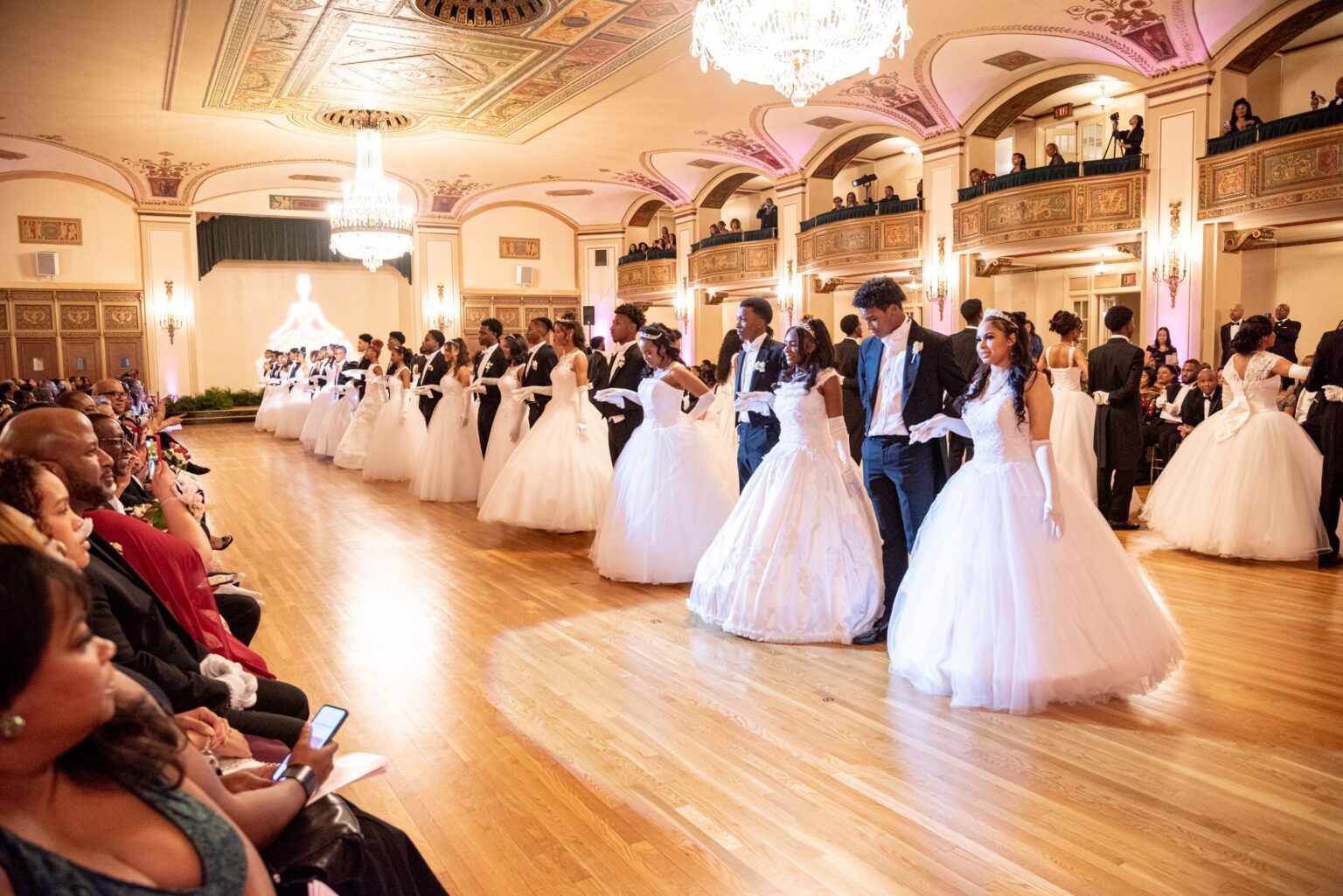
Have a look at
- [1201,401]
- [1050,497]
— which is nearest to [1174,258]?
[1201,401]

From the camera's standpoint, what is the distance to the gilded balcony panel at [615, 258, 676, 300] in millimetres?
19578

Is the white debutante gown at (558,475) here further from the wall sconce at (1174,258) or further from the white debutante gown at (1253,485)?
the wall sconce at (1174,258)

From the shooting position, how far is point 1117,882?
2182mm

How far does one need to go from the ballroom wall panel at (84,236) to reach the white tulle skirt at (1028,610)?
1882 cm

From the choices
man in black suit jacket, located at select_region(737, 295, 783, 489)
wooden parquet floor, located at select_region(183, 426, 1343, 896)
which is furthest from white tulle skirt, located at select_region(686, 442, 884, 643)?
man in black suit jacket, located at select_region(737, 295, 783, 489)

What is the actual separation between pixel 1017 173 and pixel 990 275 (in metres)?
1.88

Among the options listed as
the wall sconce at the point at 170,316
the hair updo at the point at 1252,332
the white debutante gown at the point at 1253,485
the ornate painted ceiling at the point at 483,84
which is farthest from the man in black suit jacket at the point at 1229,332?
the wall sconce at the point at 170,316

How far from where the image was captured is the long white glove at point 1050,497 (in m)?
3.28

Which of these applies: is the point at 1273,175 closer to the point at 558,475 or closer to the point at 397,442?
the point at 558,475

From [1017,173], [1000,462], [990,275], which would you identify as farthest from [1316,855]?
[990,275]

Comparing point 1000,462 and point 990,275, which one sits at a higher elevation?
point 990,275

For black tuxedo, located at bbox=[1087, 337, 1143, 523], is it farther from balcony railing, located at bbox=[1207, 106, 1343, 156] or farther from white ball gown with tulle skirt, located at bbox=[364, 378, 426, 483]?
white ball gown with tulle skirt, located at bbox=[364, 378, 426, 483]

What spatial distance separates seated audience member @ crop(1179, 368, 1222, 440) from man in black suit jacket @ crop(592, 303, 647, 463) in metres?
4.87

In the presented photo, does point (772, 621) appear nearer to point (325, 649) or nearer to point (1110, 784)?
point (1110, 784)
